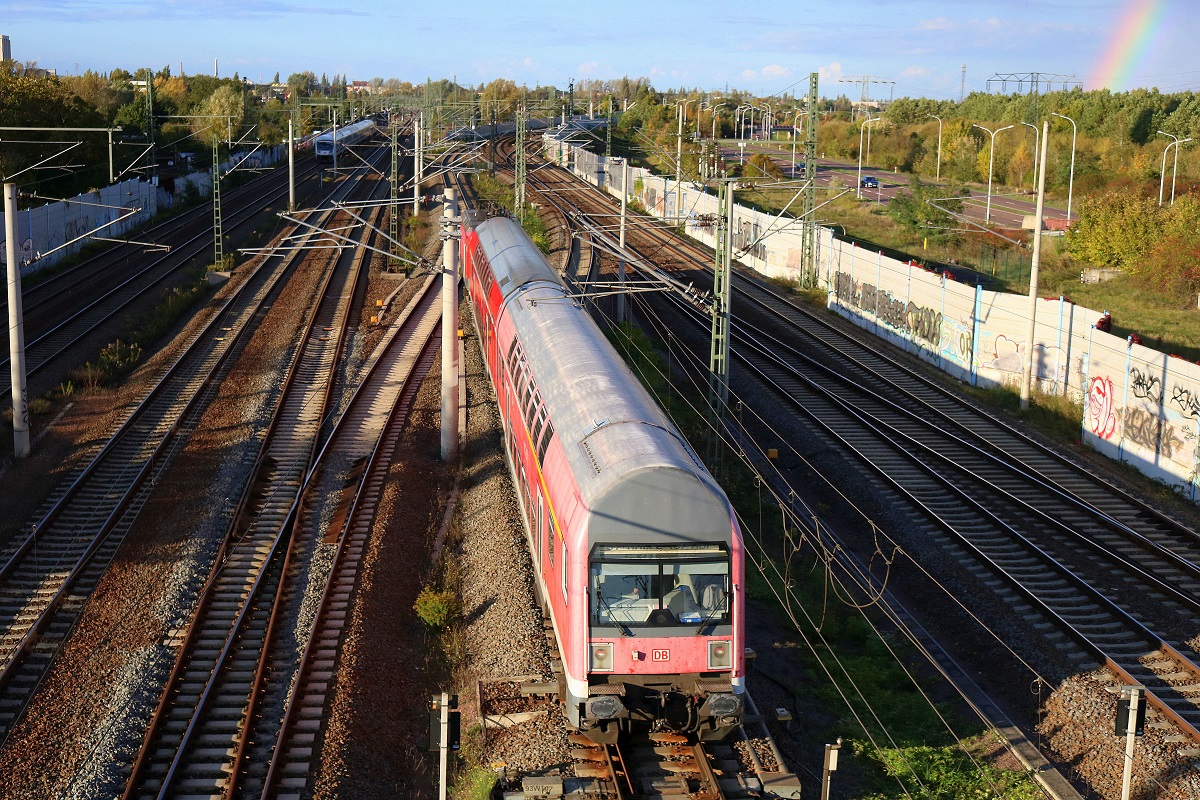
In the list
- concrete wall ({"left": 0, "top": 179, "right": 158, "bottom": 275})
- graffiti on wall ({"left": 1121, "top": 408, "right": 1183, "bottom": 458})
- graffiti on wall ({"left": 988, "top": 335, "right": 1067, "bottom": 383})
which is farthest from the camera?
concrete wall ({"left": 0, "top": 179, "right": 158, "bottom": 275})

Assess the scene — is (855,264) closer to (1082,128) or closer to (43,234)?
(43,234)

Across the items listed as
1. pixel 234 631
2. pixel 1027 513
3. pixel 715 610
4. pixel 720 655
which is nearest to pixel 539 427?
pixel 715 610

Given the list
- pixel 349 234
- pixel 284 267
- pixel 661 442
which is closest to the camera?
pixel 661 442

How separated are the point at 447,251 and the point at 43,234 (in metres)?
33.5

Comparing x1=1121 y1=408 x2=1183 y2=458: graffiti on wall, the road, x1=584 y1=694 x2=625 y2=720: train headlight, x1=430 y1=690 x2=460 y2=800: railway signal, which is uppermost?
the road

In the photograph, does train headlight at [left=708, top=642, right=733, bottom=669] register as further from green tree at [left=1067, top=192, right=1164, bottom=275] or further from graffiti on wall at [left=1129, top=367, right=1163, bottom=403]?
green tree at [left=1067, top=192, right=1164, bottom=275]

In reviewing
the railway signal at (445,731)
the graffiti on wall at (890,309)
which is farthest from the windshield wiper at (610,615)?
the graffiti on wall at (890,309)

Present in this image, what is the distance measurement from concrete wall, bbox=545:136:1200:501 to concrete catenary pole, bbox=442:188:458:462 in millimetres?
6279

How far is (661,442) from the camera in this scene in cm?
1365

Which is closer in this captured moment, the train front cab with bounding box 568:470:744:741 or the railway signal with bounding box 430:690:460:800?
the railway signal with bounding box 430:690:460:800

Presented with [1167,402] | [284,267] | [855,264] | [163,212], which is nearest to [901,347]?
[855,264]

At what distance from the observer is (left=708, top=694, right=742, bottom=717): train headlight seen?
12.3 meters

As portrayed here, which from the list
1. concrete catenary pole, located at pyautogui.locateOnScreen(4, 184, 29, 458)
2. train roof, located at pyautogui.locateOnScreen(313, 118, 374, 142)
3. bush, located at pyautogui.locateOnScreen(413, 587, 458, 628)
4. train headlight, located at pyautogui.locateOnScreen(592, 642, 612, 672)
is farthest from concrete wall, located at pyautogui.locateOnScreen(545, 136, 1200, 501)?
train roof, located at pyautogui.locateOnScreen(313, 118, 374, 142)

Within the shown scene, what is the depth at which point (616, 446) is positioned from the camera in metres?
13.4
